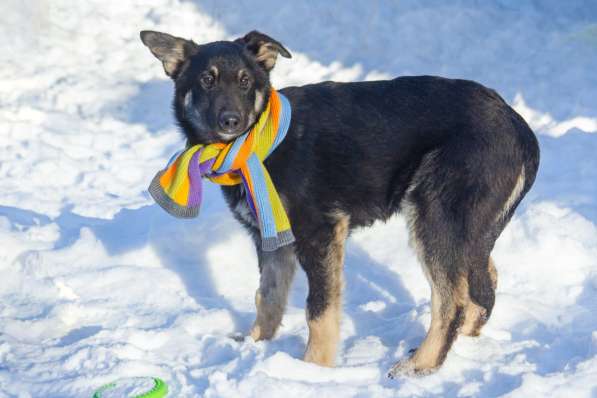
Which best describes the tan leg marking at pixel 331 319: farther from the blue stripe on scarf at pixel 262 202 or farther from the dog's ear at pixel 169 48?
the dog's ear at pixel 169 48

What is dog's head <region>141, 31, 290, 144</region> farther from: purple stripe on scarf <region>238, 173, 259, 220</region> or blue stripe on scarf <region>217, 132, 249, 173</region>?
purple stripe on scarf <region>238, 173, 259, 220</region>

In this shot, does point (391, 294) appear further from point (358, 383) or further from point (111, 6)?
point (111, 6)

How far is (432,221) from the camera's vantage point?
4.18 meters

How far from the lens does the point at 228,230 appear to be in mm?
5910

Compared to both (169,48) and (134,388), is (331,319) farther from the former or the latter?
(169,48)

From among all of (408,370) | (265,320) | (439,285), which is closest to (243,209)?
(265,320)

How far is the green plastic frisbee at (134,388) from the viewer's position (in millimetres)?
3691

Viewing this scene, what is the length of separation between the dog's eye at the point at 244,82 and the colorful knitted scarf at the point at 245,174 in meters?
0.16

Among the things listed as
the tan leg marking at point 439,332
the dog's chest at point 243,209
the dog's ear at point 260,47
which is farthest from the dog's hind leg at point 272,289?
the dog's ear at point 260,47

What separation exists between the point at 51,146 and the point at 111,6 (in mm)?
3895

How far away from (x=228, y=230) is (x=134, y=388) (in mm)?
2241

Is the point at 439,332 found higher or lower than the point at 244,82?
lower

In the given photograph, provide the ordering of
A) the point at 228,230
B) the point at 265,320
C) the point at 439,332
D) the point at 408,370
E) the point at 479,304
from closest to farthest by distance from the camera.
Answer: the point at 408,370
the point at 439,332
the point at 479,304
the point at 265,320
the point at 228,230

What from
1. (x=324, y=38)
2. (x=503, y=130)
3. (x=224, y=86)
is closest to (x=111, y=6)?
(x=324, y=38)
